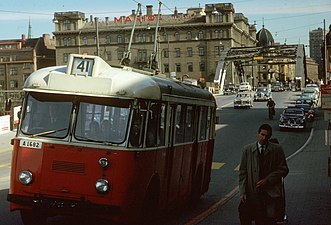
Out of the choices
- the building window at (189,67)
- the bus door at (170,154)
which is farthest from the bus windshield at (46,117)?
the building window at (189,67)

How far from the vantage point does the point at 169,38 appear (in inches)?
5522

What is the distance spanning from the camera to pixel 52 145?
31.5 ft

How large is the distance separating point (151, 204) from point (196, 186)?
12.9 ft

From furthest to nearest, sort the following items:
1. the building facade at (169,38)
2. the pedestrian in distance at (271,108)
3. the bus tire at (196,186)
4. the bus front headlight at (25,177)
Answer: the building facade at (169,38) < the pedestrian in distance at (271,108) < the bus tire at (196,186) < the bus front headlight at (25,177)

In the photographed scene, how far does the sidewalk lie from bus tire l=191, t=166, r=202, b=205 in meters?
0.61

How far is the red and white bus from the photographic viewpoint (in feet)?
31.0

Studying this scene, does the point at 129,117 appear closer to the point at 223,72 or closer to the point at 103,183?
the point at 103,183

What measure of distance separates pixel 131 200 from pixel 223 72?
121389mm

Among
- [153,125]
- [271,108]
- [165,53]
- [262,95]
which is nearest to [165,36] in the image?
[165,53]

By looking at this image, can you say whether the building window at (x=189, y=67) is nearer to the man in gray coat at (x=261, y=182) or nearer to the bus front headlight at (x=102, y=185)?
the bus front headlight at (x=102, y=185)

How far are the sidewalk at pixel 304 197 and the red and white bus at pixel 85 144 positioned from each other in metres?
2.71

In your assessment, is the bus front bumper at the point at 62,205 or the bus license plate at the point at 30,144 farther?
the bus license plate at the point at 30,144

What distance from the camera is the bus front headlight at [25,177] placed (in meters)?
9.64

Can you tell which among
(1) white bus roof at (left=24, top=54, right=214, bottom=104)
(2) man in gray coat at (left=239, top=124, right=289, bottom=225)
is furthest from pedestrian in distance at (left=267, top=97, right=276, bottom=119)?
(2) man in gray coat at (left=239, top=124, right=289, bottom=225)
